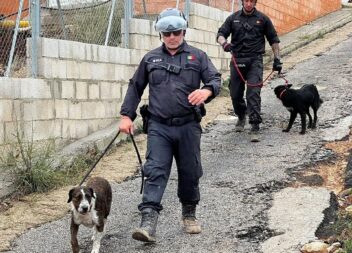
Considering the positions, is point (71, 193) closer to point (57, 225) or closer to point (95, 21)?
point (57, 225)

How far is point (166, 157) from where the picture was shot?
5.02 meters

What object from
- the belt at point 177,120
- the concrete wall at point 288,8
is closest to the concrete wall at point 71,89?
the concrete wall at point 288,8

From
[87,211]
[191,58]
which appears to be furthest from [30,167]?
[191,58]

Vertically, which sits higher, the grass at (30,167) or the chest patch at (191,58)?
the chest patch at (191,58)

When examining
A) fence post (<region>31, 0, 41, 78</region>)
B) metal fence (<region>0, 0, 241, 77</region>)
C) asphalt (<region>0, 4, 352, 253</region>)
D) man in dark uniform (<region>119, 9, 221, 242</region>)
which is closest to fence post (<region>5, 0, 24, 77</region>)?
metal fence (<region>0, 0, 241, 77</region>)

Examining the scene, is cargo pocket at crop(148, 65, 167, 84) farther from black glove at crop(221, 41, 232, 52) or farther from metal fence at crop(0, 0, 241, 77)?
black glove at crop(221, 41, 232, 52)

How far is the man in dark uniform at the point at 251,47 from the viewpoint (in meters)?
8.62

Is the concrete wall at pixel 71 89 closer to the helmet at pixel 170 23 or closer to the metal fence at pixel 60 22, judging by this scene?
the metal fence at pixel 60 22

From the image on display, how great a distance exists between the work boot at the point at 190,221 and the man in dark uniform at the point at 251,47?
3.49 meters

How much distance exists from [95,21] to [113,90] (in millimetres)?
1121

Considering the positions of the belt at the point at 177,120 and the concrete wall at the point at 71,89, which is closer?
the belt at the point at 177,120

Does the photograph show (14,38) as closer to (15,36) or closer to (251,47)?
(15,36)

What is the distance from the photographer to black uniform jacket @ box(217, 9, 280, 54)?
8.72 metres

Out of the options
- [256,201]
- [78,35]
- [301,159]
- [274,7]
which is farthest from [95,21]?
[274,7]
